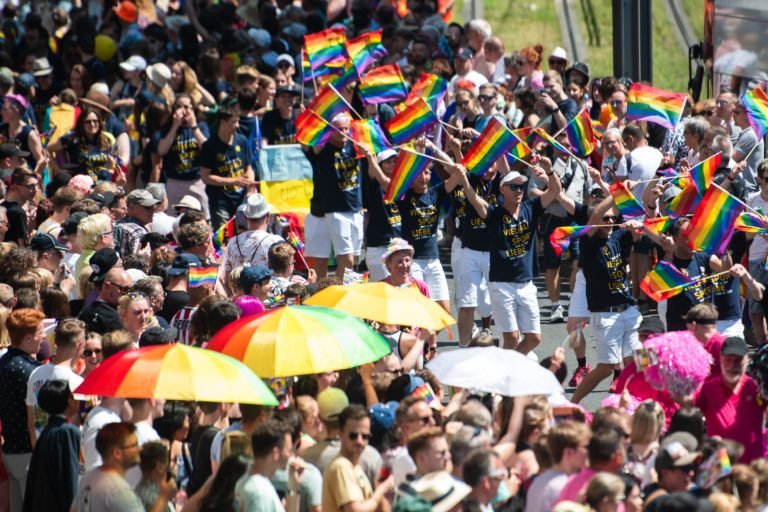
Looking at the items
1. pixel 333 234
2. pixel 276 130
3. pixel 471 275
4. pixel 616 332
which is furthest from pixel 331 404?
pixel 276 130

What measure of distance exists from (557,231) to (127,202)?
378 cm

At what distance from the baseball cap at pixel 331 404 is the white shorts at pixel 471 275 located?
5223mm

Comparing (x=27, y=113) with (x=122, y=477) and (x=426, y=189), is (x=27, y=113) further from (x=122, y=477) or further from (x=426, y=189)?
(x=122, y=477)

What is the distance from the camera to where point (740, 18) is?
13641 millimetres

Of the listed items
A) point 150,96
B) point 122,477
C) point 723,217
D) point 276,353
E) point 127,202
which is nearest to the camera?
point 122,477

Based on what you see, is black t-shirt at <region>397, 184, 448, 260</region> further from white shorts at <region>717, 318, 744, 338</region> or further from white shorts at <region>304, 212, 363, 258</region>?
Result: white shorts at <region>717, 318, 744, 338</region>

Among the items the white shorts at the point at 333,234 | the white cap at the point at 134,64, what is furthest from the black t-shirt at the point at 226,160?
the white cap at the point at 134,64

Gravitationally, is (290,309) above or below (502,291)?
above

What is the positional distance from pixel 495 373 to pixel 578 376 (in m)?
4.55

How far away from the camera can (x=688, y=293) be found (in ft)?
36.6

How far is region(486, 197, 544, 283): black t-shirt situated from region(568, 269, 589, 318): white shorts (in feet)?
1.49

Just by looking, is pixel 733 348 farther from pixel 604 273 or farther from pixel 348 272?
pixel 348 272

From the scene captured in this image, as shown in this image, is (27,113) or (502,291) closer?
(502,291)

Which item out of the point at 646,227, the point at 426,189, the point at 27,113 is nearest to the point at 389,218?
the point at 426,189
